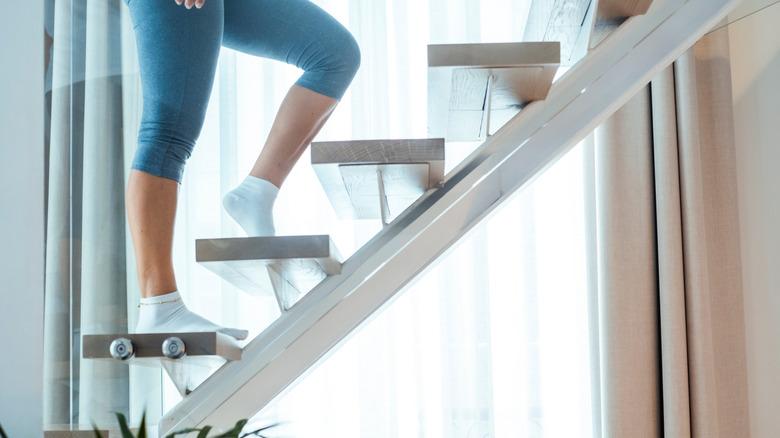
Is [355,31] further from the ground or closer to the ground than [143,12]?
further from the ground

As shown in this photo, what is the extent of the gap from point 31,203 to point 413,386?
104cm

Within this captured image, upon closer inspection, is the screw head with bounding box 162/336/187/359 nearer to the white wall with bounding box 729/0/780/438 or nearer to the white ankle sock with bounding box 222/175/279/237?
the white ankle sock with bounding box 222/175/279/237

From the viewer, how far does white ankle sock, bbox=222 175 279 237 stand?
1.54 metres

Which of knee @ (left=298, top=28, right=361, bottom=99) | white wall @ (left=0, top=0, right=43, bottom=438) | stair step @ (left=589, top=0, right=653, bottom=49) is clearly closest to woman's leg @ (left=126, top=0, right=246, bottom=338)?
knee @ (left=298, top=28, right=361, bottom=99)

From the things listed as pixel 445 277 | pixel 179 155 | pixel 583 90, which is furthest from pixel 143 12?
pixel 445 277

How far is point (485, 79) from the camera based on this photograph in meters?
1.46

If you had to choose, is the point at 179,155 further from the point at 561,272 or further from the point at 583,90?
the point at 561,272

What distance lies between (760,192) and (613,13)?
1107 millimetres

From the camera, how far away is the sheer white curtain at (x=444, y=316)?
227cm

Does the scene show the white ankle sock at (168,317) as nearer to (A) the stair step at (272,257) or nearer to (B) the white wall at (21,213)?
(A) the stair step at (272,257)

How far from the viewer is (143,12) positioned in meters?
1.43

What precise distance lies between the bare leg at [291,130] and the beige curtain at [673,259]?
0.98 m

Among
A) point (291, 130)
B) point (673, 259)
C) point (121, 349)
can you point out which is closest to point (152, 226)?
point (121, 349)

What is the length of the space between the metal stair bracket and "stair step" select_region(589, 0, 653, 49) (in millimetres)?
19
